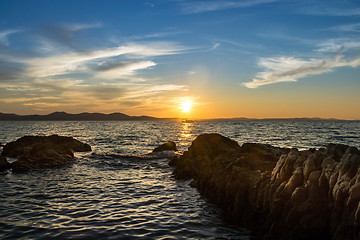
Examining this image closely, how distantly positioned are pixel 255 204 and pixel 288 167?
2343 millimetres

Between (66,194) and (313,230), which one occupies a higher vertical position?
(313,230)

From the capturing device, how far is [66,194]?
637 inches

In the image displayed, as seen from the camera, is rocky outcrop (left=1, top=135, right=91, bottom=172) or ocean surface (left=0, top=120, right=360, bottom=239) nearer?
ocean surface (left=0, top=120, right=360, bottom=239)

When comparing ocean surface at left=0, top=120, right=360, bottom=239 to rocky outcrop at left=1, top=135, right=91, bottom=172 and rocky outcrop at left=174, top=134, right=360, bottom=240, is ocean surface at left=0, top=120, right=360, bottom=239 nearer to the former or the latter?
rocky outcrop at left=174, top=134, right=360, bottom=240

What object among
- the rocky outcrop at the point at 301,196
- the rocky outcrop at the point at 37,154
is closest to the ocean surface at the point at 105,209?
the rocky outcrop at the point at 301,196

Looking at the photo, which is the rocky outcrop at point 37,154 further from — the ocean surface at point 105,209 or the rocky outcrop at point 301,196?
the rocky outcrop at point 301,196

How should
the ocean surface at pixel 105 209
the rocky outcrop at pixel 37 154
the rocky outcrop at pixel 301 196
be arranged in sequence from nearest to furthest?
the rocky outcrop at pixel 301 196
the ocean surface at pixel 105 209
the rocky outcrop at pixel 37 154

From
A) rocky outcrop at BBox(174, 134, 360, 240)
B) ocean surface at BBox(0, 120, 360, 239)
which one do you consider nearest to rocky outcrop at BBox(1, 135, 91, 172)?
ocean surface at BBox(0, 120, 360, 239)

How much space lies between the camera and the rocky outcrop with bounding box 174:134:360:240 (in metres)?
8.26

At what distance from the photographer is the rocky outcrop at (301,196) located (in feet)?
27.1

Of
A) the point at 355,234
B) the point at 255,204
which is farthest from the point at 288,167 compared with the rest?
the point at 355,234

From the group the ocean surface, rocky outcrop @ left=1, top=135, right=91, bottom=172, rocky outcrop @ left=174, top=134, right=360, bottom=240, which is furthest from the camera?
rocky outcrop @ left=1, top=135, right=91, bottom=172

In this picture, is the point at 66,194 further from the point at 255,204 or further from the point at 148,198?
the point at 255,204

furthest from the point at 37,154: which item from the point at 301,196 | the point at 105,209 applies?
the point at 301,196
